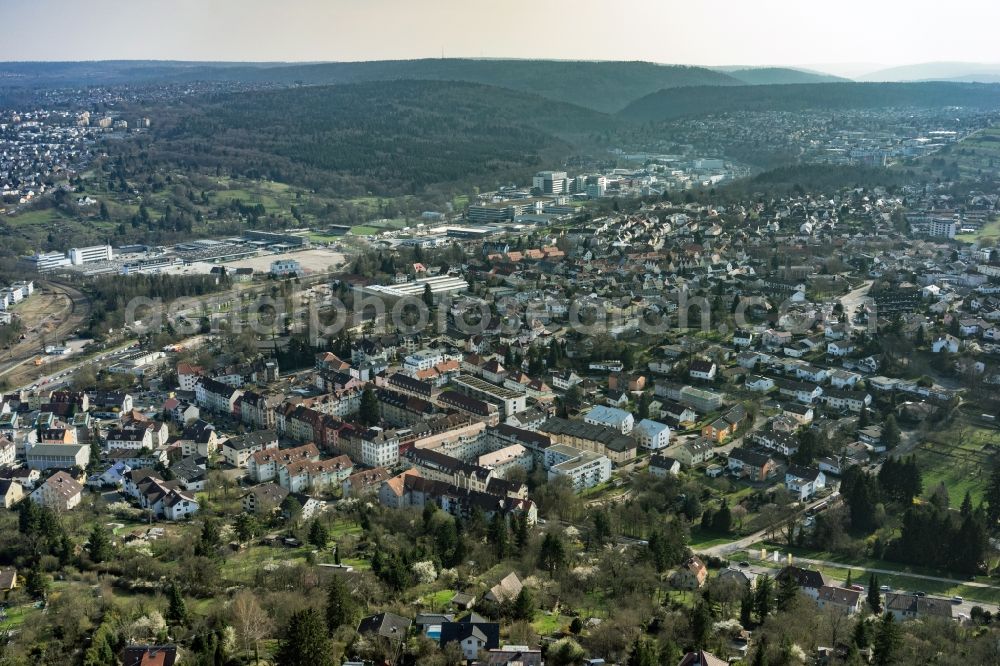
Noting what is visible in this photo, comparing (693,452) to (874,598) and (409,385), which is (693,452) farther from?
(409,385)

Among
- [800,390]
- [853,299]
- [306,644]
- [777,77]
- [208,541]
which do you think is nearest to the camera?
[306,644]

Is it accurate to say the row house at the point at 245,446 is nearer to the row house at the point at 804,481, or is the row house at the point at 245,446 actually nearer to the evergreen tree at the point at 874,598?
the row house at the point at 804,481

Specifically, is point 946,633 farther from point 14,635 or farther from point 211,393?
point 211,393

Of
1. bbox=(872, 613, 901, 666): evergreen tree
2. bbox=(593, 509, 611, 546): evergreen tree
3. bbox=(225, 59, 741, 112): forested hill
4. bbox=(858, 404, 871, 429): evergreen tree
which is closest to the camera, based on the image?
bbox=(872, 613, 901, 666): evergreen tree

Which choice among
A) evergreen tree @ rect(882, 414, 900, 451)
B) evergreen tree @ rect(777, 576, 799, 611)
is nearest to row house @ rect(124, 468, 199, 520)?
evergreen tree @ rect(777, 576, 799, 611)

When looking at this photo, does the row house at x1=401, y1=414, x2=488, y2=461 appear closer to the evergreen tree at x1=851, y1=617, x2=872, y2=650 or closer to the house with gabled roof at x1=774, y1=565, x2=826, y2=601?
the house with gabled roof at x1=774, y1=565, x2=826, y2=601

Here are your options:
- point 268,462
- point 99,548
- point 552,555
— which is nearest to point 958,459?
point 552,555

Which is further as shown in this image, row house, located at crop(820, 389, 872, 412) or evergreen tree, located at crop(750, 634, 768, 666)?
row house, located at crop(820, 389, 872, 412)
